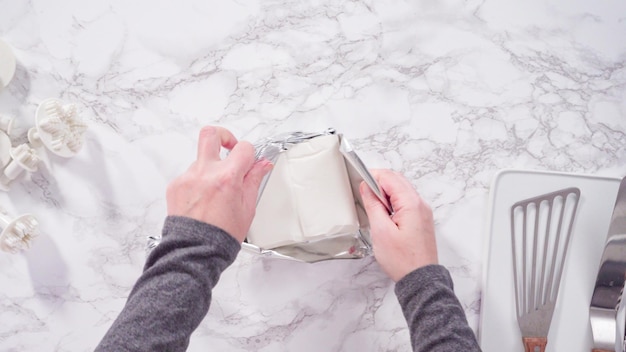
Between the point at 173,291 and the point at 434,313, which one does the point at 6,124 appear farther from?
the point at 434,313

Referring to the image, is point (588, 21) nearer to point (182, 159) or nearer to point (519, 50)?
point (519, 50)

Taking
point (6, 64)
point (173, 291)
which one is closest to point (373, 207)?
point (173, 291)

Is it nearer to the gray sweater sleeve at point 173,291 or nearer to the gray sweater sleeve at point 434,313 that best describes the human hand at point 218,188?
the gray sweater sleeve at point 173,291

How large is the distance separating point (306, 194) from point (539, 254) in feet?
1.09

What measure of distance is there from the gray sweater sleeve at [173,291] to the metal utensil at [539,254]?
1.32 ft

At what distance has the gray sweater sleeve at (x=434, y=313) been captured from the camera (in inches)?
21.6

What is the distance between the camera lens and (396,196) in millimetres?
636

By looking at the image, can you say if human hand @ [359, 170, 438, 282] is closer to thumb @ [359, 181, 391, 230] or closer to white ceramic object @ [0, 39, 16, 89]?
thumb @ [359, 181, 391, 230]

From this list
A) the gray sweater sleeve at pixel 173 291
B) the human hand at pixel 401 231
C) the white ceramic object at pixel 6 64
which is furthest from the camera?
the white ceramic object at pixel 6 64

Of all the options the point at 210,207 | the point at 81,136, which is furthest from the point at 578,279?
the point at 81,136

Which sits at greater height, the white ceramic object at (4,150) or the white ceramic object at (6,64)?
the white ceramic object at (6,64)

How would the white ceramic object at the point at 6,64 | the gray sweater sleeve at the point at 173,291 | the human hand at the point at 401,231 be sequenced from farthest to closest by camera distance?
the white ceramic object at the point at 6,64
the human hand at the point at 401,231
the gray sweater sleeve at the point at 173,291

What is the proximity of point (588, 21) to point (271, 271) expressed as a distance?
57 cm

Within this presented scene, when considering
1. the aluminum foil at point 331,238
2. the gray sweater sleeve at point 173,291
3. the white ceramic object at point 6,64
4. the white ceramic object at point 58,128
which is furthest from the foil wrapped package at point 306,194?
the white ceramic object at point 6,64
